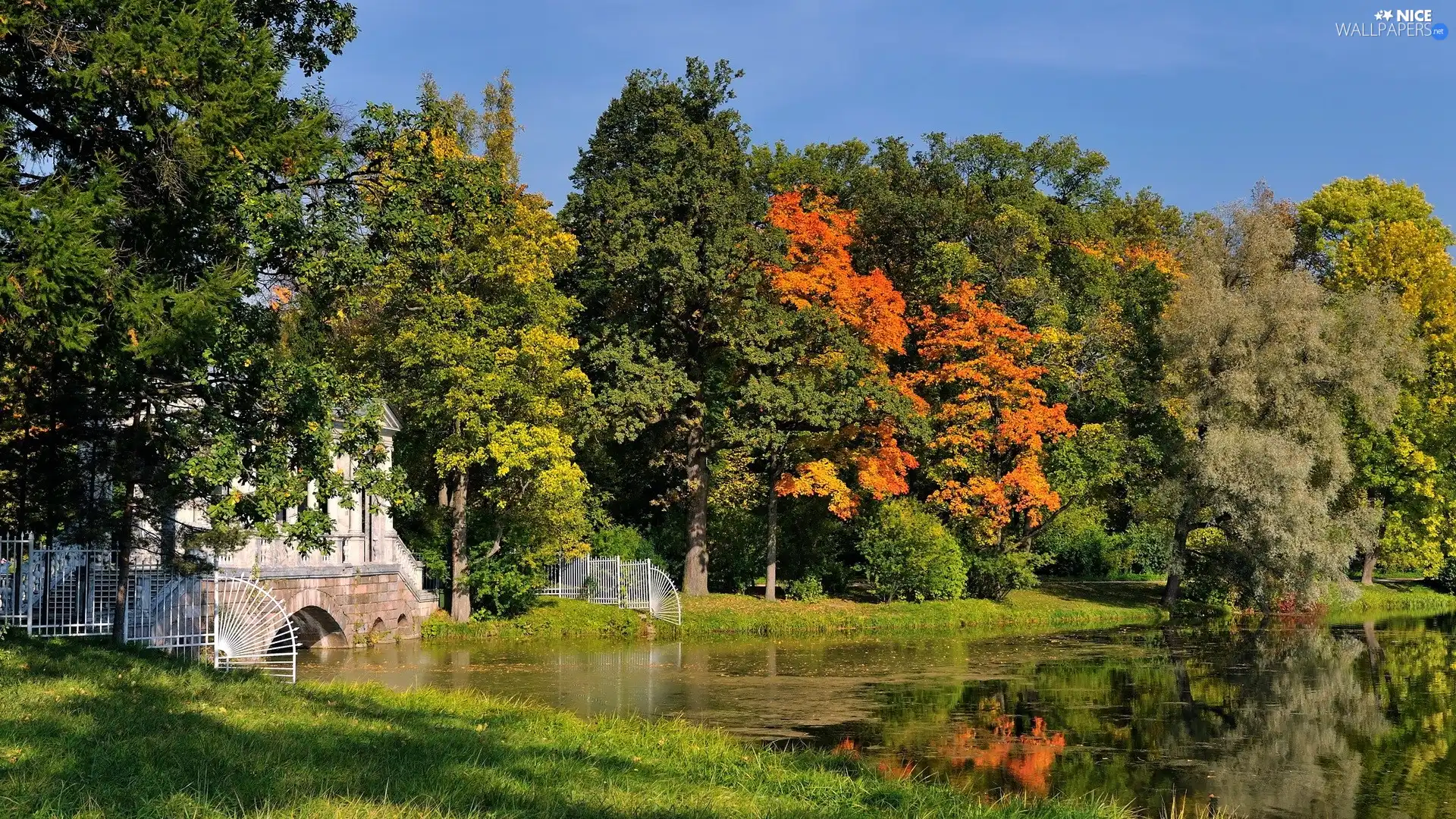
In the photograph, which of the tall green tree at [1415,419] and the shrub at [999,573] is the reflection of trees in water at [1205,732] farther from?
the tall green tree at [1415,419]

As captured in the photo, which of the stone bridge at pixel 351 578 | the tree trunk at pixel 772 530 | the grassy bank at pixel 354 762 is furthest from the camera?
the tree trunk at pixel 772 530

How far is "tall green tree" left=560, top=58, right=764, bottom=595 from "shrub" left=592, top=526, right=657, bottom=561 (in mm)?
1339

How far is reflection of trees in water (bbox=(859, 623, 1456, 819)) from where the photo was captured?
11945 millimetres

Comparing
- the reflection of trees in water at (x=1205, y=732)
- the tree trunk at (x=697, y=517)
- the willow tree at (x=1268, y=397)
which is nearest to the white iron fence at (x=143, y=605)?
the reflection of trees in water at (x=1205, y=732)

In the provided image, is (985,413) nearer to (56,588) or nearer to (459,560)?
(459,560)

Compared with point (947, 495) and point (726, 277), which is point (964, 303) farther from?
point (726, 277)

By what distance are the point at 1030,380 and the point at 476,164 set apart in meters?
22.0

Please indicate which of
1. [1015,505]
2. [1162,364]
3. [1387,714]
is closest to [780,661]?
[1387,714]

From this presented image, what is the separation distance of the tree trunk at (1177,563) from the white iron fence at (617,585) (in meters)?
14.9

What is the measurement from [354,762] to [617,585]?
21221mm

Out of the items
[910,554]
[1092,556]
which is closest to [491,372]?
[910,554]

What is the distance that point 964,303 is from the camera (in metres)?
32.1

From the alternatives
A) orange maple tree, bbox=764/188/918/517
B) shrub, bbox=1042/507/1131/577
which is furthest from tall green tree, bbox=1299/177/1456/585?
orange maple tree, bbox=764/188/918/517

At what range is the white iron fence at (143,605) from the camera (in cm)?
1552
